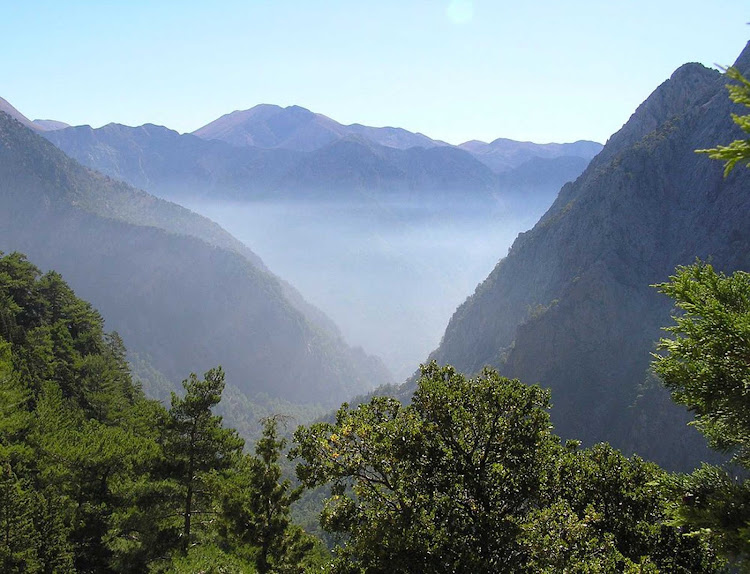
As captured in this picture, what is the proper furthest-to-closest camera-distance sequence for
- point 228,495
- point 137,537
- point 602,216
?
point 602,216
point 137,537
point 228,495

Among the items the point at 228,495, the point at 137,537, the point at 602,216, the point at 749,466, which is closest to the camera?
the point at 749,466

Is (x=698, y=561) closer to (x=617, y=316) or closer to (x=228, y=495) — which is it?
(x=228, y=495)

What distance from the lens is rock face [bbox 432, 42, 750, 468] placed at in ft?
448

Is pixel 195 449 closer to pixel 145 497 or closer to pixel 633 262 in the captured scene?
pixel 145 497

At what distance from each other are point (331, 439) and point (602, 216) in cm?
18242

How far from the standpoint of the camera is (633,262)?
523ft

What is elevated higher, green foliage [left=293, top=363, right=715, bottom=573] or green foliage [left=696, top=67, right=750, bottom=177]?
green foliage [left=696, top=67, right=750, bottom=177]

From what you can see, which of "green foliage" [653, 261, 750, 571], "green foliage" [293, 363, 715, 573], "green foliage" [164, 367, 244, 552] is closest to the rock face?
"green foliage" [164, 367, 244, 552]

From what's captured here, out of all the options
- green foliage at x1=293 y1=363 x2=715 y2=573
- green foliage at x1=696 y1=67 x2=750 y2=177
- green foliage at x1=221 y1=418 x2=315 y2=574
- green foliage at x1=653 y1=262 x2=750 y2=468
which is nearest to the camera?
green foliage at x1=696 y1=67 x2=750 y2=177

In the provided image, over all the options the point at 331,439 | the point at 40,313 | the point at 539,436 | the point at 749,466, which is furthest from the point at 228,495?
the point at 40,313

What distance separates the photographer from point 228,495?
1877 cm

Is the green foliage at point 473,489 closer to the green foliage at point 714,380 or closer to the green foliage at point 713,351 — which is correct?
the green foliage at point 714,380

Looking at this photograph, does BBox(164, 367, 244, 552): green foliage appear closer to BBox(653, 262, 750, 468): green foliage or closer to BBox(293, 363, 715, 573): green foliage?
BBox(293, 363, 715, 573): green foliage

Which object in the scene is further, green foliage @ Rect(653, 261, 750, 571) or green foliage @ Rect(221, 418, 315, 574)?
green foliage @ Rect(221, 418, 315, 574)
